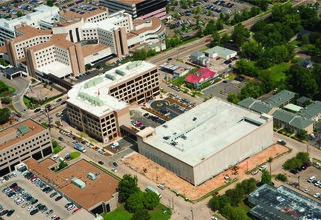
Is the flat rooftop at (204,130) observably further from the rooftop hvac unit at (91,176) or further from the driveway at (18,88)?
the driveway at (18,88)

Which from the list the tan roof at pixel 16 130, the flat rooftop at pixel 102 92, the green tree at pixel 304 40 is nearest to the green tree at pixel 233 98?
the flat rooftop at pixel 102 92

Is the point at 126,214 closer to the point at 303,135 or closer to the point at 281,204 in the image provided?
the point at 281,204

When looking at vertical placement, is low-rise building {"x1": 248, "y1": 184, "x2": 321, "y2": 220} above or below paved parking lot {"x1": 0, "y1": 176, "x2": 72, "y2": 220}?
below

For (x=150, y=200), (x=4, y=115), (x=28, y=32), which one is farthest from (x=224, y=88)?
(x=28, y=32)

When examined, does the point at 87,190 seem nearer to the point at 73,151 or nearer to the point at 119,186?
the point at 119,186

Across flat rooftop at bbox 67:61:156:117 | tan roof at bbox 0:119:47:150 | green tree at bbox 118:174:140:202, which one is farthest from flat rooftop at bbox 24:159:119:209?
flat rooftop at bbox 67:61:156:117

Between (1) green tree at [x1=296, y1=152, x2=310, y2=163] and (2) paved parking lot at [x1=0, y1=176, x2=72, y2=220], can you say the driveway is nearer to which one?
(2) paved parking lot at [x1=0, y1=176, x2=72, y2=220]

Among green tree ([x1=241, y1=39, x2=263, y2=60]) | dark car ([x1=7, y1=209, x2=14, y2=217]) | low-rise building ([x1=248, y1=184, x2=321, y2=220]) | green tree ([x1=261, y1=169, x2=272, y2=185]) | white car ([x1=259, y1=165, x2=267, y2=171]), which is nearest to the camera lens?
low-rise building ([x1=248, y1=184, x2=321, y2=220])
